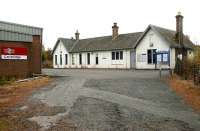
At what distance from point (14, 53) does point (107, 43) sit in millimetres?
21669

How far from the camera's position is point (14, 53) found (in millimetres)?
22312

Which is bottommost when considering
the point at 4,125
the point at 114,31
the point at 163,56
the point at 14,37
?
the point at 4,125

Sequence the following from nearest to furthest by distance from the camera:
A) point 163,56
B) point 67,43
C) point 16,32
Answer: point 16,32 → point 163,56 → point 67,43

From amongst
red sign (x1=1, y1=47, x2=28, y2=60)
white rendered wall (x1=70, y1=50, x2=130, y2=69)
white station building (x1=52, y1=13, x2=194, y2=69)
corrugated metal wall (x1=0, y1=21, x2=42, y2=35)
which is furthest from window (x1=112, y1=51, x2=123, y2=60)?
red sign (x1=1, y1=47, x2=28, y2=60)

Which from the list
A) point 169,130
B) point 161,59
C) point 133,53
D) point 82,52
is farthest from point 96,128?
point 82,52

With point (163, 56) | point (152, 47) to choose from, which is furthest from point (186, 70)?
point (152, 47)

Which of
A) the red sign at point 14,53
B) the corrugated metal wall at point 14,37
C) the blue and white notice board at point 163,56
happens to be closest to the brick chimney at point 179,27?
the blue and white notice board at point 163,56

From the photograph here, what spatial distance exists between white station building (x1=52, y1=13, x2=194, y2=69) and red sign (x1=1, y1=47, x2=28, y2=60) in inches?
627

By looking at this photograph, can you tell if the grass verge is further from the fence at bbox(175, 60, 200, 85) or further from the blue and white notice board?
the blue and white notice board

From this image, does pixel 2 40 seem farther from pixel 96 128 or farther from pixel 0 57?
pixel 96 128

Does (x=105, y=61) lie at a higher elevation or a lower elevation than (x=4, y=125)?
higher

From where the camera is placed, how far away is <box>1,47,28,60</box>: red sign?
70.2 ft

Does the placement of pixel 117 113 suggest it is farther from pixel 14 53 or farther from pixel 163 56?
pixel 163 56

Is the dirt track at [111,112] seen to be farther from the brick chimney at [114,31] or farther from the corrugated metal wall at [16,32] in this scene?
the brick chimney at [114,31]
